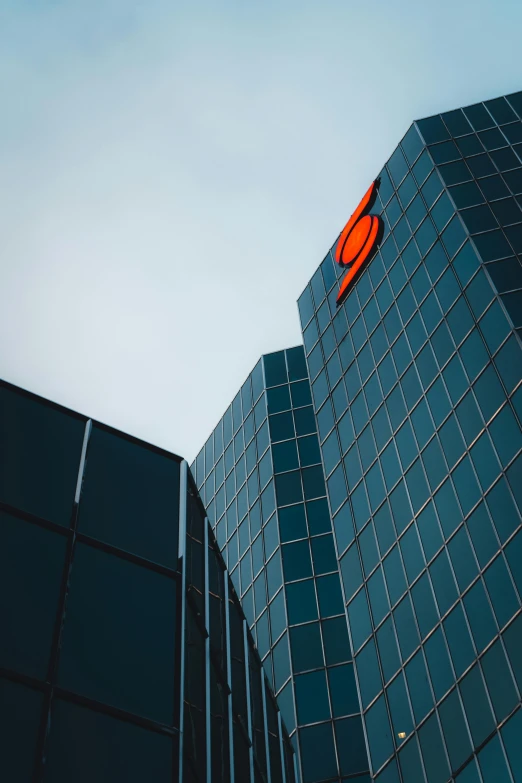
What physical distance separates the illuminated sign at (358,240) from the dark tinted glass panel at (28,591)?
1635 inches

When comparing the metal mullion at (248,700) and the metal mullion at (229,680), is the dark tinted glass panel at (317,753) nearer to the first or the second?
the metal mullion at (248,700)

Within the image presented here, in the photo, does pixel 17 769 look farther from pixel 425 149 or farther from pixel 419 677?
pixel 425 149

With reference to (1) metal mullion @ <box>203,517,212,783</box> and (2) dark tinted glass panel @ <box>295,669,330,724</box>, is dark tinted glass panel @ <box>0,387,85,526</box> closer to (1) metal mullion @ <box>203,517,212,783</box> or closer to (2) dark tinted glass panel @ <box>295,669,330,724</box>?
(1) metal mullion @ <box>203,517,212,783</box>

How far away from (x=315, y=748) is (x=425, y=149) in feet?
114

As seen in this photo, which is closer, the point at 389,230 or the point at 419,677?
the point at 419,677

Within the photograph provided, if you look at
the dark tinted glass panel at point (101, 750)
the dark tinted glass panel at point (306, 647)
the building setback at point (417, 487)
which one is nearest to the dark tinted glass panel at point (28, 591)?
the dark tinted glass panel at point (101, 750)

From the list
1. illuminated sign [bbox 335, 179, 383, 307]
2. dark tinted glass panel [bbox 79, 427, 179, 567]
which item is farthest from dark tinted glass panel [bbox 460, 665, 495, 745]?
illuminated sign [bbox 335, 179, 383, 307]

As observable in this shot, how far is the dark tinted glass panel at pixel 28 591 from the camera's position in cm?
1269

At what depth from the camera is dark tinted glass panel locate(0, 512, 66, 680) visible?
12.7 m

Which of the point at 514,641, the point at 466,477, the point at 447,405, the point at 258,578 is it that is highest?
the point at 258,578

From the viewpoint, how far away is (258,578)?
179ft

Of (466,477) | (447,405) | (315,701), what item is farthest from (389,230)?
(315,701)

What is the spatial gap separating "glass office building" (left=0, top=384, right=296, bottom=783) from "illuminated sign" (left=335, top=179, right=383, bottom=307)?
36.2 meters

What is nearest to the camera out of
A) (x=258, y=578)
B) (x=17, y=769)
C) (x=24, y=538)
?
(x=17, y=769)
